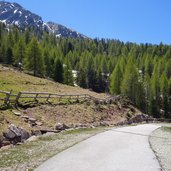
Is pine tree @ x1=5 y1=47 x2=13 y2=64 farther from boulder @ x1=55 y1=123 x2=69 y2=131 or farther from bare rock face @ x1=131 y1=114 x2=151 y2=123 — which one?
boulder @ x1=55 y1=123 x2=69 y2=131

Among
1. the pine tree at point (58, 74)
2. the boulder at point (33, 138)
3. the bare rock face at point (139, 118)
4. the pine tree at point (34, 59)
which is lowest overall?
the bare rock face at point (139, 118)

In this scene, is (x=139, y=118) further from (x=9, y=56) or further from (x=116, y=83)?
(x=9, y=56)

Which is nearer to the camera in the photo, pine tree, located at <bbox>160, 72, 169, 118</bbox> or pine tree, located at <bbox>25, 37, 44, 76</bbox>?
pine tree, located at <bbox>25, 37, 44, 76</bbox>

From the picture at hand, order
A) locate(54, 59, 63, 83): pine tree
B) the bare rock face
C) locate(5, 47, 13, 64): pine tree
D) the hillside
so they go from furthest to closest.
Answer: locate(5, 47, 13, 64): pine tree
locate(54, 59, 63, 83): pine tree
the bare rock face
the hillside

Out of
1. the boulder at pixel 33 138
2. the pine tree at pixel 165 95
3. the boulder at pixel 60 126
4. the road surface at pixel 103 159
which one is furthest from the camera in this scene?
the pine tree at pixel 165 95

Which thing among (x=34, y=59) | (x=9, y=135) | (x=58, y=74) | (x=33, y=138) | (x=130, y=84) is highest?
(x=34, y=59)

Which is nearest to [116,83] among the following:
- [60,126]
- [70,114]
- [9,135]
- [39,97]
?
[70,114]

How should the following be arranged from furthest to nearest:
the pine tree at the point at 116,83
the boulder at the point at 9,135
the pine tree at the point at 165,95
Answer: the pine tree at the point at 165,95
the pine tree at the point at 116,83
the boulder at the point at 9,135

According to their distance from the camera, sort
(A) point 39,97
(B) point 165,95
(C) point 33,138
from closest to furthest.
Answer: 1. (C) point 33,138
2. (A) point 39,97
3. (B) point 165,95

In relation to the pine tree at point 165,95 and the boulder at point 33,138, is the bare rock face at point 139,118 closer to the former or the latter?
the boulder at point 33,138

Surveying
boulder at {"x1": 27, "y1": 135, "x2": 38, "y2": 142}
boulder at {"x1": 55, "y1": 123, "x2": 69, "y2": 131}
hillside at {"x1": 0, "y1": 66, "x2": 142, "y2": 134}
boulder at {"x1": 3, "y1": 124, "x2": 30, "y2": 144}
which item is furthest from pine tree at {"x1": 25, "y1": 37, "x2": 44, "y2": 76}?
boulder at {"x1": 3, "y1": 124, "x2": 30, "y2": 144}

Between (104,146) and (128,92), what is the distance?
77.5 metres

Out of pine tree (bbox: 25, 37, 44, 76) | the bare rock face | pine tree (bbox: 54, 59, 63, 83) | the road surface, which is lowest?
the bare rock face

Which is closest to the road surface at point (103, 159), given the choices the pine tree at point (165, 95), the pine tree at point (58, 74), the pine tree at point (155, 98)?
the pine tree at point (155, 98)
